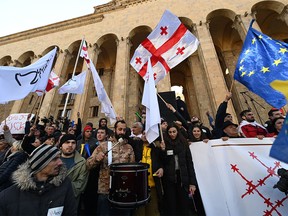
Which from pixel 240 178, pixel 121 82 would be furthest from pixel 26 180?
pixel 121 82

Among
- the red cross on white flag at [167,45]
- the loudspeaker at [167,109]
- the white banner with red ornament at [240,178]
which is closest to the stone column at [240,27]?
the loudspeaker at [167,109]

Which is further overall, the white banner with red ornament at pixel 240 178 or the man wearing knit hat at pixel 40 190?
the white banner with red ornament at pixel 240 178

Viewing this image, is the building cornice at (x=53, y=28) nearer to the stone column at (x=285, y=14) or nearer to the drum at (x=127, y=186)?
the stone column at (x=285, y=14)

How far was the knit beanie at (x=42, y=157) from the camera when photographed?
1.63m

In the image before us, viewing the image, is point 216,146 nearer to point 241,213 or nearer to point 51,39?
point 241,213

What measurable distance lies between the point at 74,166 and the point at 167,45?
365 centimetres

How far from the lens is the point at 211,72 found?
10859mm

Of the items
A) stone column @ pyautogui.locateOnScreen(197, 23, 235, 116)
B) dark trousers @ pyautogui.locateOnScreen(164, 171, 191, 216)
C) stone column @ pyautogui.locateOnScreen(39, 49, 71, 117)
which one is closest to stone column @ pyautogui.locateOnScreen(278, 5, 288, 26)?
stone column @ pyautogui.locateOnScreen(197, 23, 235, 116)

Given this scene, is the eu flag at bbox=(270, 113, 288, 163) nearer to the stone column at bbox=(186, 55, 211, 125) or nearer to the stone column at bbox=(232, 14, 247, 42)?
the stone column at bbox=(186, 55, 211, 125)

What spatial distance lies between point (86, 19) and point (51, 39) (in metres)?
4.61

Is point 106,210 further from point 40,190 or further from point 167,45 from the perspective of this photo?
point 167,45

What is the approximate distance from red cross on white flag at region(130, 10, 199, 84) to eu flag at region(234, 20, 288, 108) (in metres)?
1.27

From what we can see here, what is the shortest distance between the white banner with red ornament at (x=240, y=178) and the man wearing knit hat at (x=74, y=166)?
2208 mm

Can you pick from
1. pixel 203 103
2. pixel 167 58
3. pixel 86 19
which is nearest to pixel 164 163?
pixel 167 58
